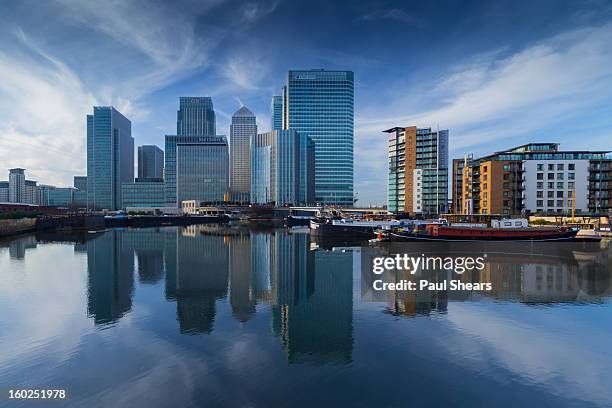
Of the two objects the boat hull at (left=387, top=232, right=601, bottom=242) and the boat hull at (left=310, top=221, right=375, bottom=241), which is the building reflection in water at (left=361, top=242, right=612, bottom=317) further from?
the boat hull at (left=310, top=221, right=375, bottom=241)

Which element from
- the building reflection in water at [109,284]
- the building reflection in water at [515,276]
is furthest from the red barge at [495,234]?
the building reflection in water at [109,284]

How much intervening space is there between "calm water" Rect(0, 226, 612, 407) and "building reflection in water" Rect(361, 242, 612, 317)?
39 cm

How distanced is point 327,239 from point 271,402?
74.2 metres

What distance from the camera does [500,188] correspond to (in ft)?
307

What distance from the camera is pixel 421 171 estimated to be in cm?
13612

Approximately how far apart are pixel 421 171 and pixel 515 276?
98.8m

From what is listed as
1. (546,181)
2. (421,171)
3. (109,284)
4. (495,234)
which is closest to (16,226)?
(109,284)

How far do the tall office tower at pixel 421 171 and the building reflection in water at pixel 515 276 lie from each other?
7064cm

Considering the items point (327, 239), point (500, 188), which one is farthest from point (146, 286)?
point (500, 188)

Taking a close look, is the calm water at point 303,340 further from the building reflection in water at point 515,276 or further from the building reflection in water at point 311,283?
the building reflection in water at point 515,276

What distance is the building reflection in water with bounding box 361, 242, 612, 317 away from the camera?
32.7 meters

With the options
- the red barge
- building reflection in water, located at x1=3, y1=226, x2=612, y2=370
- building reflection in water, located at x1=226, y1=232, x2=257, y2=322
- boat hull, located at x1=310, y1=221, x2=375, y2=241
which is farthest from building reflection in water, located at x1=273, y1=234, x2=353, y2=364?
boat hull, located at x1=310, y1=221, x2=375, y2=241

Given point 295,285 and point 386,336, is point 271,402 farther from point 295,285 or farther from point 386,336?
point 295,285

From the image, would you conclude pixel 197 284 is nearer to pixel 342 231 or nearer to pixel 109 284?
pixel 109 284
